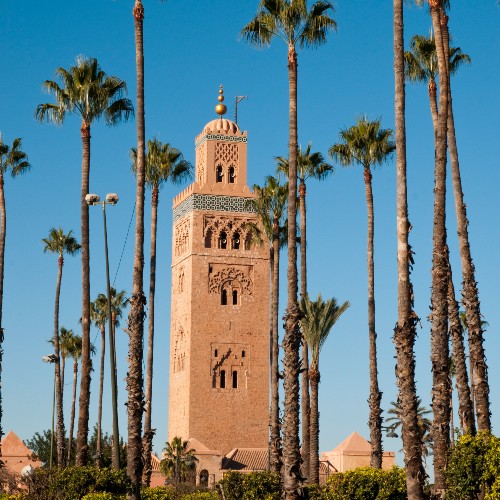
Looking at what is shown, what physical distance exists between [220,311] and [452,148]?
37906 millimetres

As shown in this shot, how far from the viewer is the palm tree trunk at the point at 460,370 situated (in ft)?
85.0

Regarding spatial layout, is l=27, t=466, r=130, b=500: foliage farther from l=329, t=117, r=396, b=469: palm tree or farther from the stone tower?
the stone tower

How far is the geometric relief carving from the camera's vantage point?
66750 millimetres

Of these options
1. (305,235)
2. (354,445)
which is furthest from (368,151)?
(354,445)

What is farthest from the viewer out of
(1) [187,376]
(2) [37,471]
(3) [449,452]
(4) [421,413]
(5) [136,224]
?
(4) [421,413]

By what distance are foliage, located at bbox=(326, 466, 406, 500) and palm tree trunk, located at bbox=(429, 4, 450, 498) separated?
339 cm

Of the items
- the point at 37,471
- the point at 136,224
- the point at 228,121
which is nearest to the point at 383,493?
the point at 136,224

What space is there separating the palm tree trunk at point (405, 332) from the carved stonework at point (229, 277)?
43.5 metres

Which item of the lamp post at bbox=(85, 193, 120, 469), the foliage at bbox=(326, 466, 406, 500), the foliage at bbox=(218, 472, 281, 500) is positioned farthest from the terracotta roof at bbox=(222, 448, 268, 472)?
the lamp post at bbox=(85, 193, 120, 469)

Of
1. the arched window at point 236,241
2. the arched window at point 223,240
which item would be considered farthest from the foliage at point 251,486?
the arched window at point 236,241

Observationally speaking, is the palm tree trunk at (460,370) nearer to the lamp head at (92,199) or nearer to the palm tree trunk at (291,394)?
the palm tree trunk at (291,394)

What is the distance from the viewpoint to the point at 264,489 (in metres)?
29.6

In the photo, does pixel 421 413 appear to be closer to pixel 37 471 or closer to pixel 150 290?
pixel 150 290

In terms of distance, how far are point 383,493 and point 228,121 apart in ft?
144
